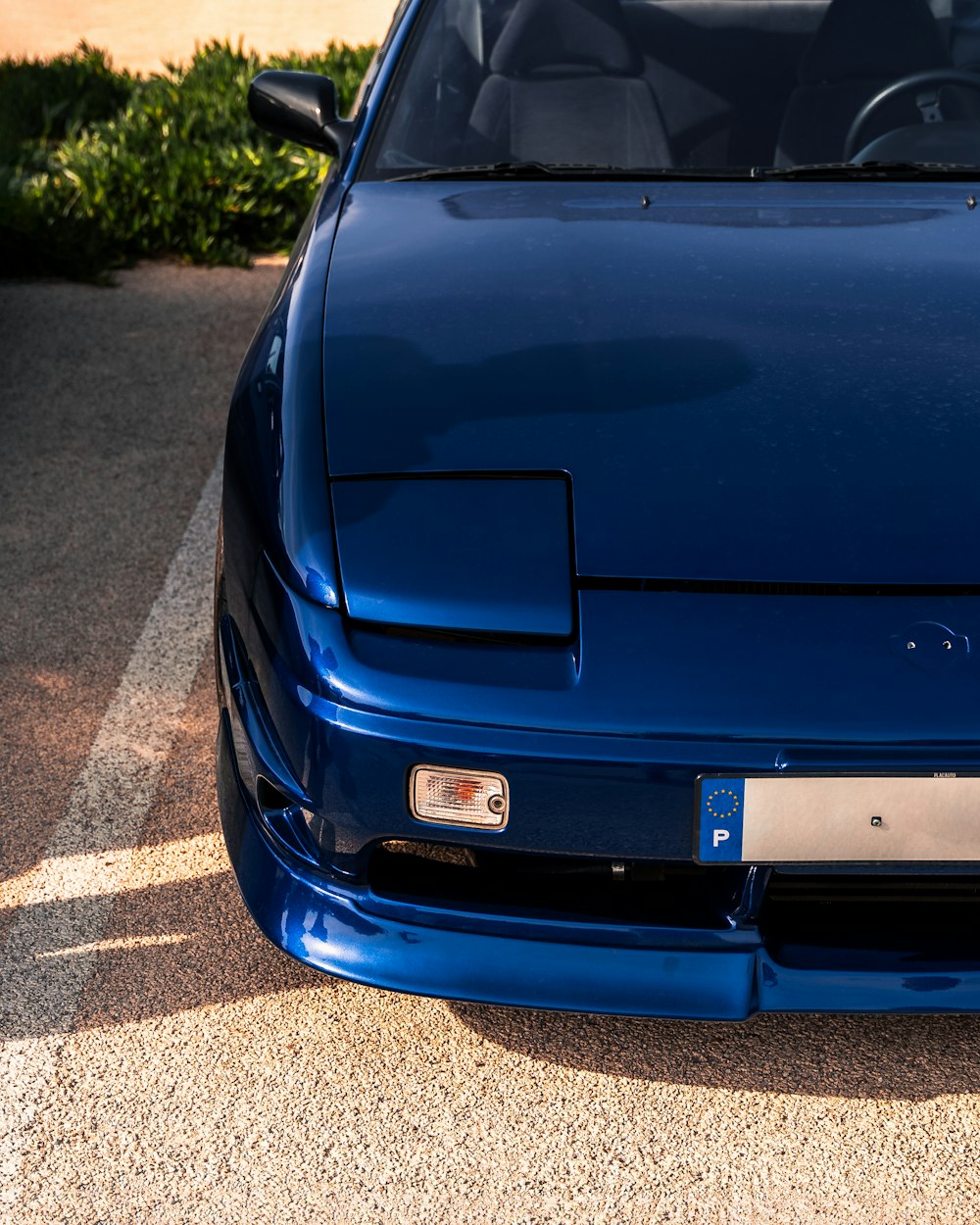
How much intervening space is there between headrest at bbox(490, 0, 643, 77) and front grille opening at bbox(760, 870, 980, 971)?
2039 millimetres

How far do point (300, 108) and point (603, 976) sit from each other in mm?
2143

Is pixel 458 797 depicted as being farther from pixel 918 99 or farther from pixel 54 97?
pixel 54 97

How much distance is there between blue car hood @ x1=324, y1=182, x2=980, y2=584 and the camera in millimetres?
1878

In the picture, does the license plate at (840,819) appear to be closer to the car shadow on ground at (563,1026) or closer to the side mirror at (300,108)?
the car shadow on ground at (563,1026)

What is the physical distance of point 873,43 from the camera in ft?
10.4

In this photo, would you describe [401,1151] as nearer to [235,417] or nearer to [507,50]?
[235,417]

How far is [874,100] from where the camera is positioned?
3.04 m

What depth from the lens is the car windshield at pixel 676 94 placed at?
9.49ft

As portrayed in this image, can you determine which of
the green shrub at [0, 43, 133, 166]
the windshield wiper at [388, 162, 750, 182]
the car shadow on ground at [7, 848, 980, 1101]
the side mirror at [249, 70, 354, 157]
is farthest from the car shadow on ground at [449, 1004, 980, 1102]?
the green shrub at [0, 43, 133, 166]

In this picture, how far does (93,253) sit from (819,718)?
181 inches

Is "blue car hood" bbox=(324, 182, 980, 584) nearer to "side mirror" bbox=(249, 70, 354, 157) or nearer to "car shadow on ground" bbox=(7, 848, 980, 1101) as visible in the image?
"side mirror" bbox=(249, 70, 354, 157)

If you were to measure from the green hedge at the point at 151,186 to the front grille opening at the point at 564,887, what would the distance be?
4224 mm

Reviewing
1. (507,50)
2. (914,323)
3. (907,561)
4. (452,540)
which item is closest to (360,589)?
(452,540)

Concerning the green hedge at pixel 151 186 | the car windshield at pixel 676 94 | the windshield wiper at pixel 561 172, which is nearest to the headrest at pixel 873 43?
the car windshield at pixel 676 94
